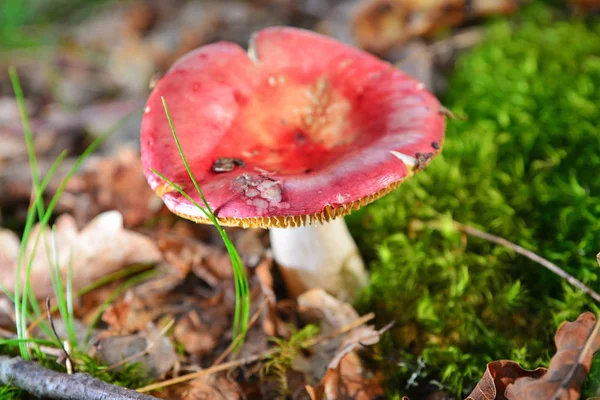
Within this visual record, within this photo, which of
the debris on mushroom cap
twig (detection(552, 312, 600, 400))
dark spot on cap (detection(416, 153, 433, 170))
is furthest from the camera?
dark spot on cap (detection(416, 153, 433, 170))

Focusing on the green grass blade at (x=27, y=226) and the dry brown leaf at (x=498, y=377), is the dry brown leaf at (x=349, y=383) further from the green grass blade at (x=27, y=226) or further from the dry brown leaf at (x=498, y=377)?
the green grass blade at (x=27, y=226)

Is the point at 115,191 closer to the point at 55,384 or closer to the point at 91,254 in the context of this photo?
the point at 91,254

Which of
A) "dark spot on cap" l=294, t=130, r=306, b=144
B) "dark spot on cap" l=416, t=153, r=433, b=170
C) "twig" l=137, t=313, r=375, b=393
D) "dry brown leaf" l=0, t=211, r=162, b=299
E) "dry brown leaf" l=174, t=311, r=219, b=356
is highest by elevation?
"dark spot on cap" l=416, t=153, r=433, b=170

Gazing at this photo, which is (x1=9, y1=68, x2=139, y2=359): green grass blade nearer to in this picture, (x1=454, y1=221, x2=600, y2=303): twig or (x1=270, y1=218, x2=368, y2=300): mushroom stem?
(x1=270, y1=218, x2=368, y2=300): mushroom stem

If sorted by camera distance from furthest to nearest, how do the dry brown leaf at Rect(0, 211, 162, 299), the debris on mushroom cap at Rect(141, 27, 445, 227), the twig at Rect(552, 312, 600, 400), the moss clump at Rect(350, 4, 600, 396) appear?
the dry brown leaf at Rect(0, 211, 162, 299)
the moss clump at Rect(350, 4, 600, 396)
the debris on mushroom cap at Rect(141, 27, 445, 227)
the twig at Rect(552, 312, 600, 400)

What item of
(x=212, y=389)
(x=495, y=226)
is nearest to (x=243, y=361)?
(x=212, y=389)

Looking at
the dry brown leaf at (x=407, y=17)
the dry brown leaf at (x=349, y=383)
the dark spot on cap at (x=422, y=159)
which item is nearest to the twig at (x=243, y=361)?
the dry brown leaf at (x=349, y=383)

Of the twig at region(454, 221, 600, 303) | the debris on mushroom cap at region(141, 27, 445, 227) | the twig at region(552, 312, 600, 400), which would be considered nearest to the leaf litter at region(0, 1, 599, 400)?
the twig at region(552, 312, 600, 400)

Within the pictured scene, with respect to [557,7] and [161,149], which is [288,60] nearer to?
[161,149]
